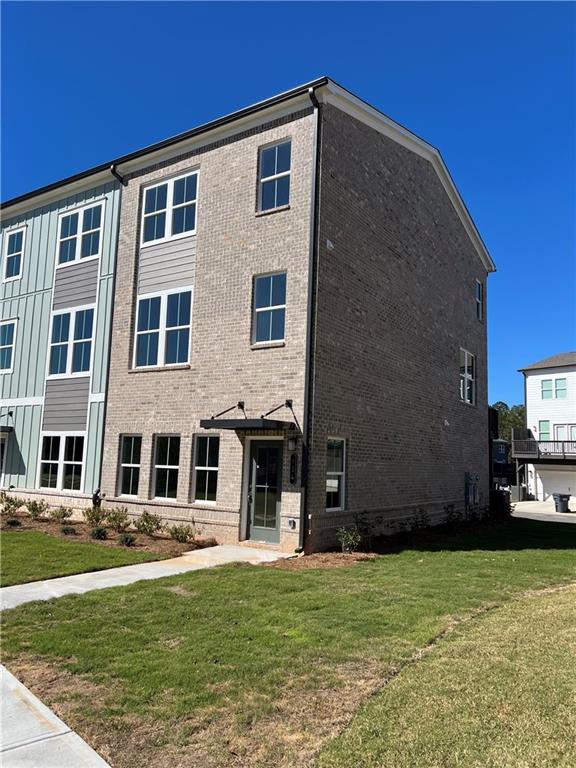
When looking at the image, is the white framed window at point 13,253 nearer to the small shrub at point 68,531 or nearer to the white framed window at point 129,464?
the white framed window at point 129,464

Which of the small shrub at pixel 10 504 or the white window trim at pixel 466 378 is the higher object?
the white window trim at pixel 466 378

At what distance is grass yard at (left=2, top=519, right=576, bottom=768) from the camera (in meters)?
4.01

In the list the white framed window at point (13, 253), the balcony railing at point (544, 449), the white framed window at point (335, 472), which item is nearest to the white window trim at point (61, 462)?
the white framed window at point (13, 253)

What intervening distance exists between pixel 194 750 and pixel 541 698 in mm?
2722

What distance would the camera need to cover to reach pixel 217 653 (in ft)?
18.9

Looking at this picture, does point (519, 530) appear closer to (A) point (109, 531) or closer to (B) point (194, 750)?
(A) point (109, 531)

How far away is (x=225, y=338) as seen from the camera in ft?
46.8

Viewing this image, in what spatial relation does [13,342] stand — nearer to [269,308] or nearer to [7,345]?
[7,345]

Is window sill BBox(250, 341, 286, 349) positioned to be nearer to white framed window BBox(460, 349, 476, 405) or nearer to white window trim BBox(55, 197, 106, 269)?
white window trim BBox(55, 197, 106, 269)

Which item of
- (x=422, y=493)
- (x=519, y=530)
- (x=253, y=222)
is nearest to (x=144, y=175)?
(x=253, y=222)

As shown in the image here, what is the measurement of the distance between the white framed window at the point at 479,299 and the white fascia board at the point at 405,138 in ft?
4.00

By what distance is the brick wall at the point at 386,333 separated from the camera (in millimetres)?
13461

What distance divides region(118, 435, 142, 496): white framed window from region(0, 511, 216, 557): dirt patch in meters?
1.38

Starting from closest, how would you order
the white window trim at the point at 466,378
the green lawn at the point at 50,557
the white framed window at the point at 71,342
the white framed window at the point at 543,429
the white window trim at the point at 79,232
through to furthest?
1. the green lawn at the point at 50,557
2. the white framed window at the point at 71,342
3. the white window trim at the point at 79,232
4. the white window trim at the point at 466,378
5. the white framed window at the point at 543,429
